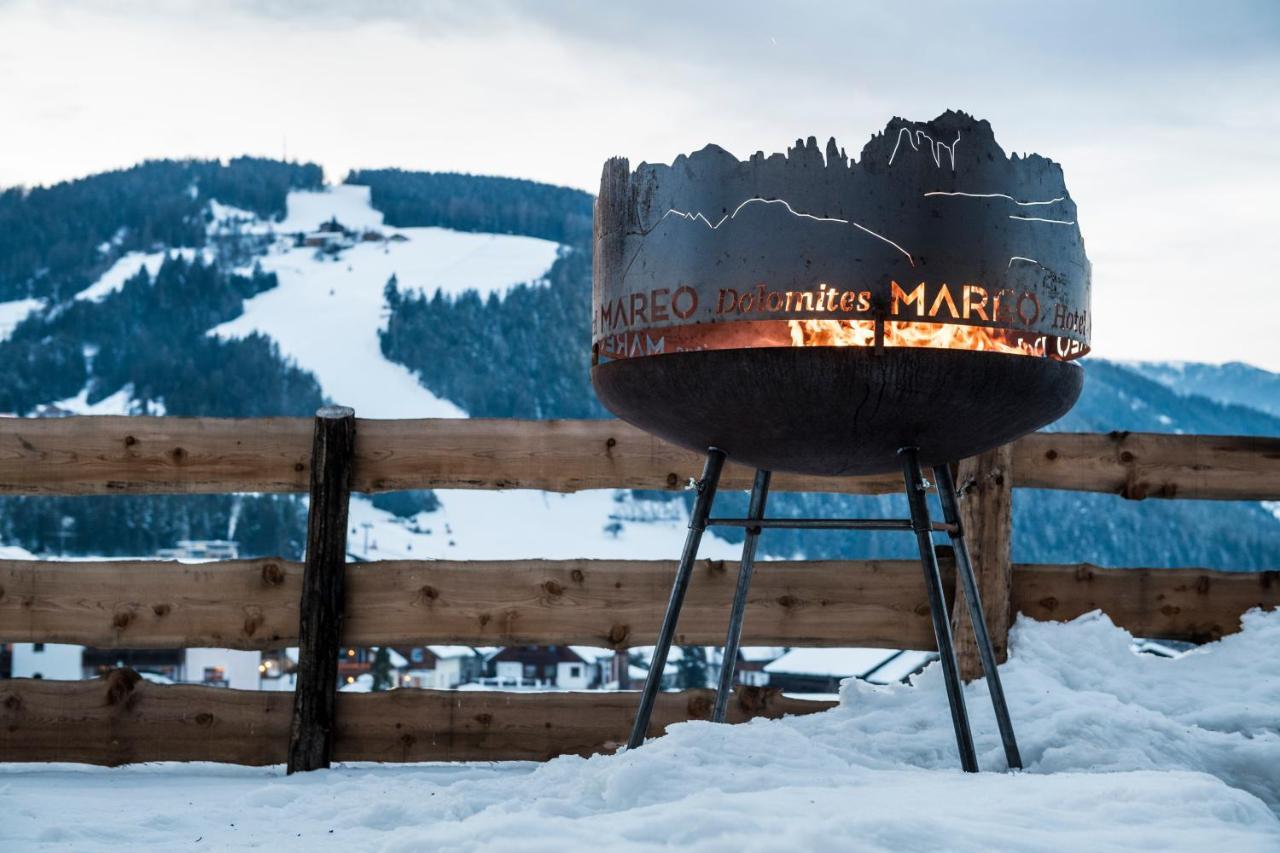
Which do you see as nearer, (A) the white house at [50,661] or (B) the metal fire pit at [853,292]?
(B) the metal fire pit at [853,292]

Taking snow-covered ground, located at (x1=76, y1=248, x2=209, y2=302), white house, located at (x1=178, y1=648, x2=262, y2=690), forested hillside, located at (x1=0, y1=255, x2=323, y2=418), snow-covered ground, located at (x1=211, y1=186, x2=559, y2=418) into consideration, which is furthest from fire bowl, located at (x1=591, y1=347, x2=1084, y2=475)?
snow-covered ground, located at (x1=76, y1=248, x2=209, y2=302)

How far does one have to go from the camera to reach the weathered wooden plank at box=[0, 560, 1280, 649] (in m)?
4.40

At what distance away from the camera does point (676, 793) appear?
103 inches

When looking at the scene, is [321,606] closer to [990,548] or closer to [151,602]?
[151,602]

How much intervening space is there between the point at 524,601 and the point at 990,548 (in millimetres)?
1912

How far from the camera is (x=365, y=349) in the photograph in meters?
109

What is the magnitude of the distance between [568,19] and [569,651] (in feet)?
165

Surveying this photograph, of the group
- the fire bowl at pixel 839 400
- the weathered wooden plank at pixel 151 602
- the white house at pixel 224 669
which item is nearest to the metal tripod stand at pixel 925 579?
the fire bowl at pixel 839 400

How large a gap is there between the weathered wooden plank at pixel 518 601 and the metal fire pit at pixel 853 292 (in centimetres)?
143

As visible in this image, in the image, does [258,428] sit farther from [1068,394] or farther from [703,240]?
[1068,394]

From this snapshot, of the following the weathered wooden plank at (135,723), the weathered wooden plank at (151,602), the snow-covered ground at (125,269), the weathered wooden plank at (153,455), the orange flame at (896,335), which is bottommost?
the weathered wooden plank at (135,723)

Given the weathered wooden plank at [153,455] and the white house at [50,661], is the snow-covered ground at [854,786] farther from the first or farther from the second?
the white house at [50,661]

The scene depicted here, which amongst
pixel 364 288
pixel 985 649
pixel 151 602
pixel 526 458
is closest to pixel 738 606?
pixel 985 649

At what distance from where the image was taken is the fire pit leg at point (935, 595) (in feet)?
10.1
